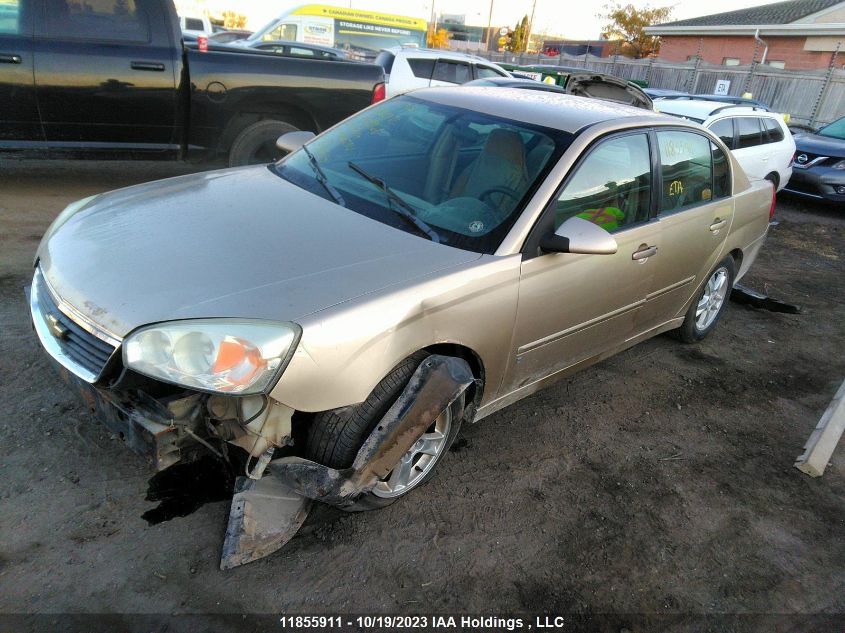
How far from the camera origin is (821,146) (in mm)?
10664

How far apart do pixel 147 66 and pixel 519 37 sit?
52591mm

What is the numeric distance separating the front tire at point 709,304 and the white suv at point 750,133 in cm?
434

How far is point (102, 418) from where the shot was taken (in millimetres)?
2389

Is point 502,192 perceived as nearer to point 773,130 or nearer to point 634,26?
point 773,130

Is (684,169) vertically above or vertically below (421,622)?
above

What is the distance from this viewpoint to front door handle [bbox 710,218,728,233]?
14.1ft

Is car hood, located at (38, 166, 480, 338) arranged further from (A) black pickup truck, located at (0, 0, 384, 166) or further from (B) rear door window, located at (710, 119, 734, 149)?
(B) rear door window, located at (710, 119, 734, 149)

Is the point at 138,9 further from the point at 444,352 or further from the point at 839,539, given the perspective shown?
the point at 839,539

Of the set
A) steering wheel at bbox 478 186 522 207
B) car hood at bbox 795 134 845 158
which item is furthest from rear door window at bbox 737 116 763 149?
steering wheel at bbox 478 186 522 207

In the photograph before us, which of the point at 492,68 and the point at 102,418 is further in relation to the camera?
the point at 492,68

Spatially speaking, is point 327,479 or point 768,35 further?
point 768,35

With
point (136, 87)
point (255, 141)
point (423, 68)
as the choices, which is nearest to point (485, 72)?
point (423, 68)

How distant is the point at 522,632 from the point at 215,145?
5.61 metres

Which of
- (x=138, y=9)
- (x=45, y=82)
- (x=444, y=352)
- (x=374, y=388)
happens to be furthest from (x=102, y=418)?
(x=138, y=9)
